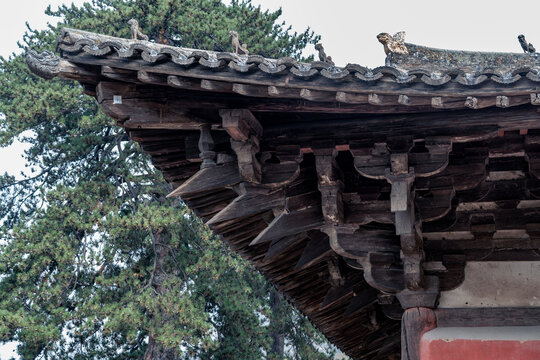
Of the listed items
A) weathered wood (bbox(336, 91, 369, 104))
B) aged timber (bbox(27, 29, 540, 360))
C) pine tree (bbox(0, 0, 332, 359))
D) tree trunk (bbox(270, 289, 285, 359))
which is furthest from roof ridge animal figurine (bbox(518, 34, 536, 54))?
tree trunk (bbox(270, 289, 285, 359))

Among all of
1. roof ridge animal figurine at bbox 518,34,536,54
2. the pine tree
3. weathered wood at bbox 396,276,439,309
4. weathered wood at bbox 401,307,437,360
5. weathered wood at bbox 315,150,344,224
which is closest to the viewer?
weathered wood at bbox 315,150,344,224

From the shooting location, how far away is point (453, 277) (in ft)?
16.6

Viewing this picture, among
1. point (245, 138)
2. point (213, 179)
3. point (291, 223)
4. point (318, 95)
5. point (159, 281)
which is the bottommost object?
point (291, 223)

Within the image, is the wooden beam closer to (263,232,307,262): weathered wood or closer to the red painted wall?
(263,232,307,262): weathered wood

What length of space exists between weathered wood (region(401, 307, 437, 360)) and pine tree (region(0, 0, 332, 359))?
1245cm

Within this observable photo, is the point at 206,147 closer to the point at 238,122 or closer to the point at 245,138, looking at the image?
the point at 245,138

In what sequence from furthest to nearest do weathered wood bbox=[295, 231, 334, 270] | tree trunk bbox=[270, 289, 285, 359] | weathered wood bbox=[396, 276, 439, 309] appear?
1. tree trunk bbox=[270, 289, 285, 359]
2. weathered wood bbox=[295, 231, 334, 270]
3. weathered wood bbox=[396, 276, 439, 309]

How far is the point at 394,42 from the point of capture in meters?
6.57

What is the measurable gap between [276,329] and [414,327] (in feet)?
53.3

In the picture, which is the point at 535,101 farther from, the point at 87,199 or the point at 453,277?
the point at 87,199

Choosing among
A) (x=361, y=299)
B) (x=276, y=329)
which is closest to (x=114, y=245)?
(x=276, y=329)

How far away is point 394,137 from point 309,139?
51cm

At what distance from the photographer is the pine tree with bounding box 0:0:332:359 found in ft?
56.7

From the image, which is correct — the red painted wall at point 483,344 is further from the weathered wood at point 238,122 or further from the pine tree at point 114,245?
the pine tree at point 114,245
